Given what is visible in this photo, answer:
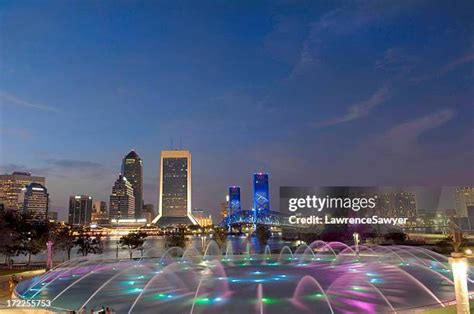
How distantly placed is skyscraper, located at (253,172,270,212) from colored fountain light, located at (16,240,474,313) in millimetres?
146656

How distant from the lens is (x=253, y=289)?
68.6 ft

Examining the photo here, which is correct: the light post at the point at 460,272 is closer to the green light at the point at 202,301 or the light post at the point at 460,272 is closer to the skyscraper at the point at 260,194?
the green light at the point at 202,301

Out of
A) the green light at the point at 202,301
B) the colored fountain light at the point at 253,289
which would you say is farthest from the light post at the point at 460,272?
the green light at the point at 202,301

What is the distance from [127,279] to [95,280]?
1.95 m

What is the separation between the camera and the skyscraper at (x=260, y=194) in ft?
596

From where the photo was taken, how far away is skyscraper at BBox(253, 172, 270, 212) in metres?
182

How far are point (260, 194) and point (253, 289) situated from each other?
16848 centimetres

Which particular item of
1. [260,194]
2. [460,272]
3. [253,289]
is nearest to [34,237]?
[253,289]

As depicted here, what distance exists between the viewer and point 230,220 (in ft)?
611

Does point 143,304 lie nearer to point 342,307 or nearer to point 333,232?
point 342,307

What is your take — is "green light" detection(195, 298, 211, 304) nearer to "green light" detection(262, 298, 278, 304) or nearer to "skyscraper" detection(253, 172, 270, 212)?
"green light" detection(262, 298, 278, 304)

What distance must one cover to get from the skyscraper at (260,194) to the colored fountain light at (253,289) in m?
147

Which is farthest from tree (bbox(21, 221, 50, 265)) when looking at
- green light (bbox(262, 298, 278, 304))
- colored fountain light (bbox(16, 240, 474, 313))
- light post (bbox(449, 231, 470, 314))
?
light post (bbox(449, 231, 470, 314))

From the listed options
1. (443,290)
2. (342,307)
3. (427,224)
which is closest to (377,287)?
(443,290)
